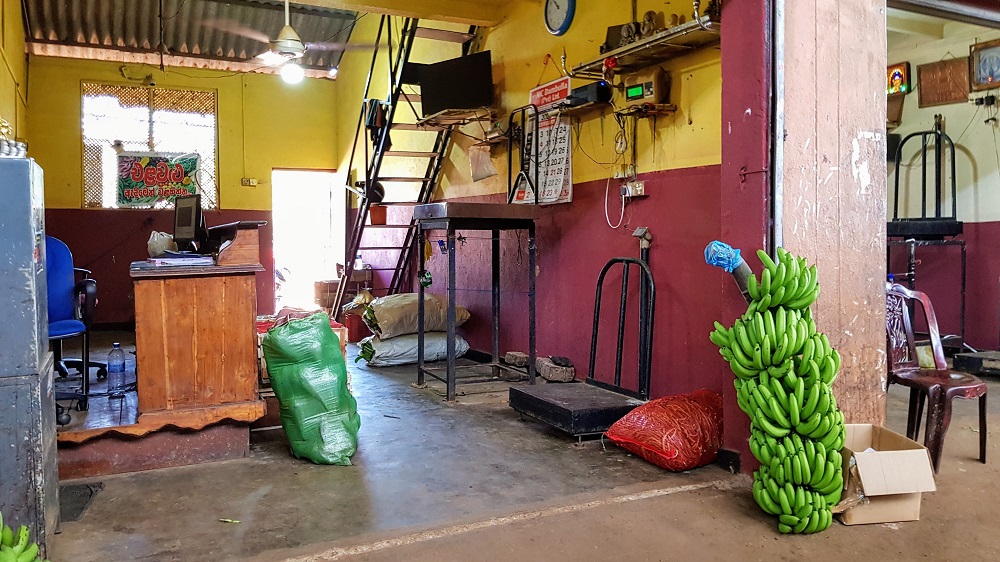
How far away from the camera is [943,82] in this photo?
6652 mm

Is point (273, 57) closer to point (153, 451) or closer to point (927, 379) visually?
point (153, 451)

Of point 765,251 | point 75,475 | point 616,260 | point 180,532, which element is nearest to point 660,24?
point 616,260

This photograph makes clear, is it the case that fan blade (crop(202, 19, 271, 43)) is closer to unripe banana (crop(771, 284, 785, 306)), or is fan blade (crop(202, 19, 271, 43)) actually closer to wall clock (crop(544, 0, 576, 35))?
wall clock (crop(544, 0, 576, 35))

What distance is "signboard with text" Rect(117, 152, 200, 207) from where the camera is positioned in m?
9.97

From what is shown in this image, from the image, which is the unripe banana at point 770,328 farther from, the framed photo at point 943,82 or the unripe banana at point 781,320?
the framed photo at point 943,82

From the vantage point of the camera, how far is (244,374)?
3936 millimetres

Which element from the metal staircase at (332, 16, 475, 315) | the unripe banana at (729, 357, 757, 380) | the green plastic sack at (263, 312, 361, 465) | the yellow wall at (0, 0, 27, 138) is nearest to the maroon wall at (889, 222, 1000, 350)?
the unripe banana at (729, 357, 757, 380)

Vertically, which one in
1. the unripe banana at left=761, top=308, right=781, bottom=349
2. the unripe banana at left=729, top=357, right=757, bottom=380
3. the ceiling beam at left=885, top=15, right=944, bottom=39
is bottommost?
the unripe banana at left=729, top=357, right=757, bottom=380

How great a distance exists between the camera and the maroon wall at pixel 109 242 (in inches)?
380

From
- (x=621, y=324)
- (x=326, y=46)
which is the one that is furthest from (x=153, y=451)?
(x=326, y=46)

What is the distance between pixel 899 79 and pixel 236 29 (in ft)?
27.3

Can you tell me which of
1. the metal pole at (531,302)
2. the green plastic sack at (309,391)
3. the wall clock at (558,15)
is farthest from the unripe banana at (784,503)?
the wall clock at (558,15)

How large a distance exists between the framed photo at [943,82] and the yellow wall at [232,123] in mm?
7909

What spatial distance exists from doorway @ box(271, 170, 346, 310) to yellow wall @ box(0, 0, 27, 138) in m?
3.47
